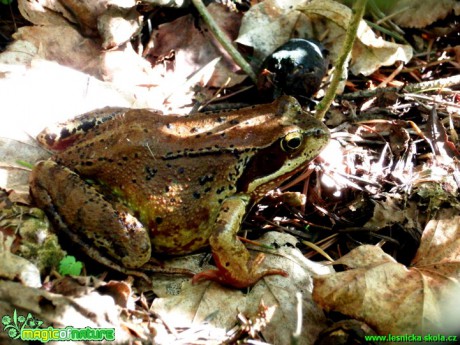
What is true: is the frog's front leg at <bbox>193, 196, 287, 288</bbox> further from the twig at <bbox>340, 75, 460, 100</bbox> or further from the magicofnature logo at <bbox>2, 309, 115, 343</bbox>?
the twig at <bbox>340, 75, 460, 100</bbox>

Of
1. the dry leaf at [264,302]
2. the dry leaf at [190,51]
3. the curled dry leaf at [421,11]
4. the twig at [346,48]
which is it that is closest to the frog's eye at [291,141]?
the twig at [346,48]

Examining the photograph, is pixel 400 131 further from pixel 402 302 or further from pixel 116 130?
pixel 116 130

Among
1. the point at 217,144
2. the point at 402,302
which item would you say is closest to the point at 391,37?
the point at 217,144

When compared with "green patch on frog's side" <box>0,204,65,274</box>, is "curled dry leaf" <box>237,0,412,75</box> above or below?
above

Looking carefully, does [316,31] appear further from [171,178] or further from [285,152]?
[171,178]

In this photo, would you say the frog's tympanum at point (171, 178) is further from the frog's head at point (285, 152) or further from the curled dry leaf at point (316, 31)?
the curled dry leaf at point (316, 31)

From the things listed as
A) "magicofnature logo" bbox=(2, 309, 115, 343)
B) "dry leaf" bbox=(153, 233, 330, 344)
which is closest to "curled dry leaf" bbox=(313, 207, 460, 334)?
"dry leaf" bbox=(153, 233, 330, 344)
